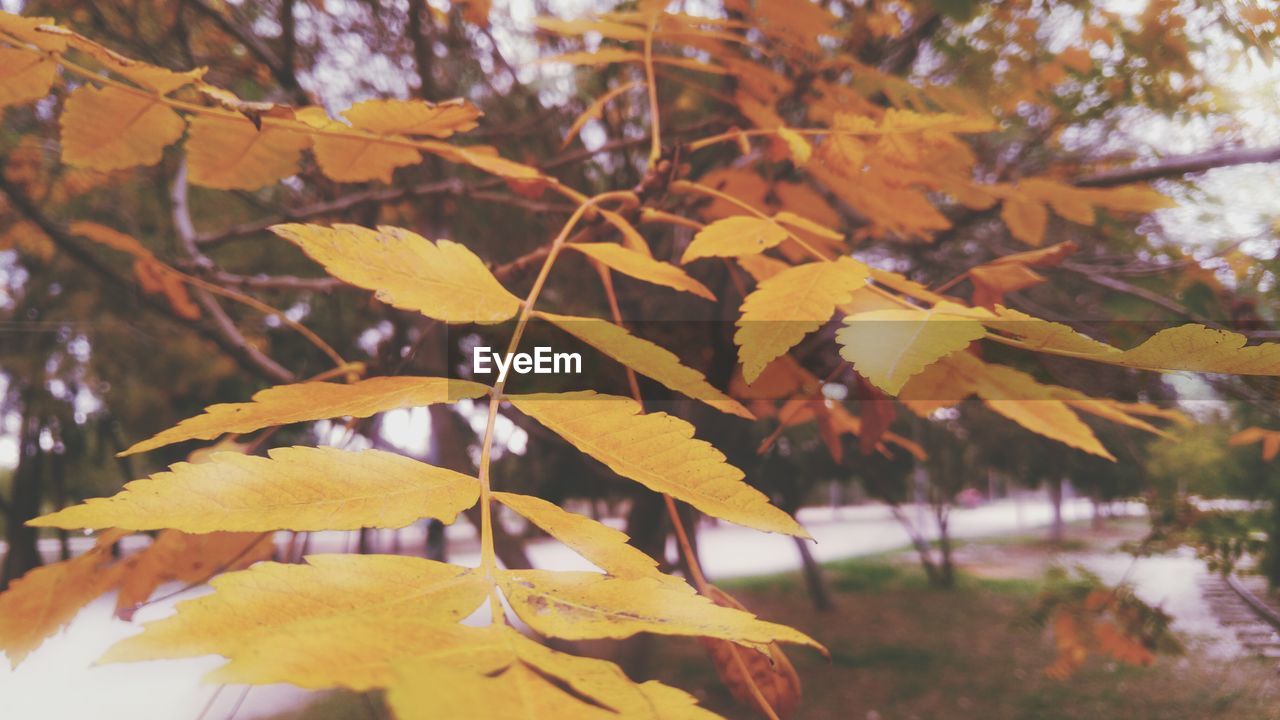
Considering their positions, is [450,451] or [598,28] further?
[450,451]

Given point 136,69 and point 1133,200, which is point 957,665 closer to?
point 1133,200

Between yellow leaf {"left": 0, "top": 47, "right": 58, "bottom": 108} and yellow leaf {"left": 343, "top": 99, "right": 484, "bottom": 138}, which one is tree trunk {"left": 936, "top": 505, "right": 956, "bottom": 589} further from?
yellow leaf {"left": 0, "top": 47, "right": 58, "bottom": 108}

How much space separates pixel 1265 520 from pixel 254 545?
2.53m

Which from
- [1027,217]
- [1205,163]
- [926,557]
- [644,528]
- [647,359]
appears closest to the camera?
[647,359]

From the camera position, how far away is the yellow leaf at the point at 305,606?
0.22 metres

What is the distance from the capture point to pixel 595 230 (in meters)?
0.72

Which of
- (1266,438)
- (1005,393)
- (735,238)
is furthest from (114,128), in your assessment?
(1266,438)

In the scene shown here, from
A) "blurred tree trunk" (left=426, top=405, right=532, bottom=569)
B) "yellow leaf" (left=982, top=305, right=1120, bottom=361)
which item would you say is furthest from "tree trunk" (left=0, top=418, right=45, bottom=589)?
"yellow leaf" (left=982, top=305, right=1120, bottom=361)

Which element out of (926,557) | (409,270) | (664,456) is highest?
(409,270)

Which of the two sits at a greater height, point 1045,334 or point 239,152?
point 239,152

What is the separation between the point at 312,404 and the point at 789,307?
30 centimetres

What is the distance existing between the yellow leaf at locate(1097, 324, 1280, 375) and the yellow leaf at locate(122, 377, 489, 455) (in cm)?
37

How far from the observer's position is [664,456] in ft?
1.21

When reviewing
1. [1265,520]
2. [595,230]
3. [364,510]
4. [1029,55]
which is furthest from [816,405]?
[1265,520]
